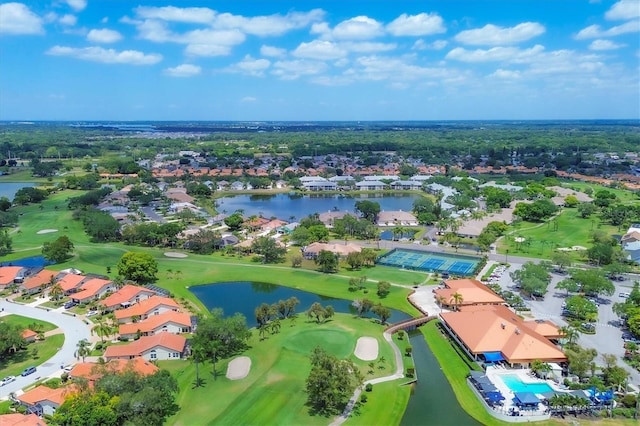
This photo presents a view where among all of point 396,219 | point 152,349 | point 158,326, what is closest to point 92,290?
point 158,326

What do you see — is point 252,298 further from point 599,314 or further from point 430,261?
point 599,314

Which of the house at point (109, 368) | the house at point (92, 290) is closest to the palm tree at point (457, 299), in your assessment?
the house at point (109, 368)

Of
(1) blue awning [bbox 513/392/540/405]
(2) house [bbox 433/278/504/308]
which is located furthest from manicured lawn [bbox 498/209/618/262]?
(1) blue awning [bbox 513/392/540/405]

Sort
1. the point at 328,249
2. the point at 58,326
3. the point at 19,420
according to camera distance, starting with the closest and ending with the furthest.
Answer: the point at 19,420 → the point at 58,326 → the point at 328,249

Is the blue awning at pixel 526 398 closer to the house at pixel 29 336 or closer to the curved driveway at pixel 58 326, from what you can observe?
the curved driveway at pixel 58 326

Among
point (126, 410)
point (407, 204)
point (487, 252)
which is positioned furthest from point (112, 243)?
point (407, 204)

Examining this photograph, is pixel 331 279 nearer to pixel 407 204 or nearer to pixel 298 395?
pixel 298 395

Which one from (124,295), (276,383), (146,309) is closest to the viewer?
(276,383)
